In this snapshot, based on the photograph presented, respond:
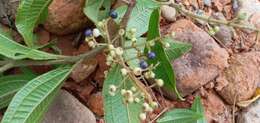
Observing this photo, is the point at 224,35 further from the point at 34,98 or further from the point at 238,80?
the point at 34,98

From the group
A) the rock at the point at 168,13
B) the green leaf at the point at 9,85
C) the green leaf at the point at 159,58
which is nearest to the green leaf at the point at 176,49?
the green leaf at the point at 159,58

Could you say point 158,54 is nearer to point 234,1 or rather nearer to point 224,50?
point 224,50

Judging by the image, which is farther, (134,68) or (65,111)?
(65,111)

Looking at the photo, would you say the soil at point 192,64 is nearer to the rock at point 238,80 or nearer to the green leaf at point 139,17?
the rock at point 238,80

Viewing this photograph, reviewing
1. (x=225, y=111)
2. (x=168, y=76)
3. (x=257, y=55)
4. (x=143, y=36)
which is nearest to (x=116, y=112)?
(x=168, y=76)

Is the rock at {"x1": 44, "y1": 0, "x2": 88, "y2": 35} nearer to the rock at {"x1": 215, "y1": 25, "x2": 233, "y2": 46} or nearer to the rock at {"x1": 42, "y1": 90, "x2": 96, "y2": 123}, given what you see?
the rock at {"x1": 42, "y1": 90, "x2": 96, "y2": 123}

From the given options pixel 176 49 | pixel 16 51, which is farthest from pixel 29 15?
pixel 176 49
